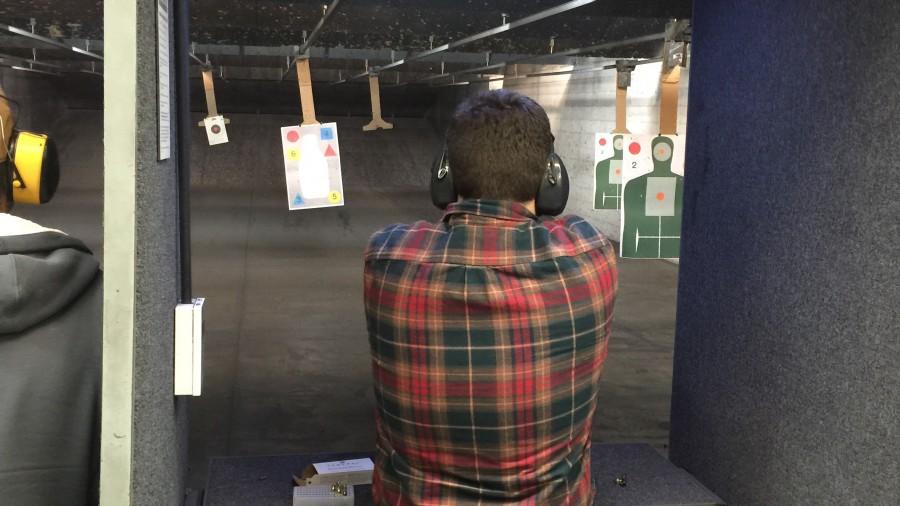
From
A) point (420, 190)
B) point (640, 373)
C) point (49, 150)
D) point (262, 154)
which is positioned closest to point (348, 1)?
point (49, 150)

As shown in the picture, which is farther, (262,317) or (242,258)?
(242,258)

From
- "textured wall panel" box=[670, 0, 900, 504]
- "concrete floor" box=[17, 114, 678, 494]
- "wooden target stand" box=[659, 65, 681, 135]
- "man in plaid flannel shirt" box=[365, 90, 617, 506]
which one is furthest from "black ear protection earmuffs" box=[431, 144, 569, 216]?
"concrete floor" box=[17, 114, 678, 494]

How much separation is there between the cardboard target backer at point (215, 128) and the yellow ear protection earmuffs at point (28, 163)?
5.77 ft

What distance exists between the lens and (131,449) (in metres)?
1.09

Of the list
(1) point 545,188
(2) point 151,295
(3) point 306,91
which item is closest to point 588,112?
(3) point 306,91

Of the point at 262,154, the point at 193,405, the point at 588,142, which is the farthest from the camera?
the point at 262,154

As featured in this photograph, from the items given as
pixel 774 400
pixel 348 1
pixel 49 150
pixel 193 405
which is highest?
pixel 348 1

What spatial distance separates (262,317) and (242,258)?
7.23ft

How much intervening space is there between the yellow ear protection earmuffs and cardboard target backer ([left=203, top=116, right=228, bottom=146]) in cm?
176

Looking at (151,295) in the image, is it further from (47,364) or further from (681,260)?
(681,260)

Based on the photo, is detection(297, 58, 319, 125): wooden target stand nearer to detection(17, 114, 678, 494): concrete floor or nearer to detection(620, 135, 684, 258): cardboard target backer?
detection(620, 135, 684, 258): cardboard target backer

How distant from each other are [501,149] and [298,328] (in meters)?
4.70

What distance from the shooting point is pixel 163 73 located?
1210mm

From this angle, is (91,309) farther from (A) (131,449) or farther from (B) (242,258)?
(B) (242,258)
